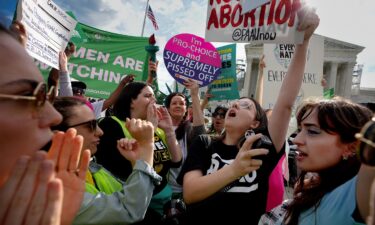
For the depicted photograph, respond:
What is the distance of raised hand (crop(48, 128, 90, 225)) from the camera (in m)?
0.99

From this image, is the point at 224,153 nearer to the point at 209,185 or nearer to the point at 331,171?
the point at 209,185

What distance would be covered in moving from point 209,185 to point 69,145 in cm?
98

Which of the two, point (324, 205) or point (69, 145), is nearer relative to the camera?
point (69, 145)

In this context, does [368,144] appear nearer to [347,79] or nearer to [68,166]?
[68,166]

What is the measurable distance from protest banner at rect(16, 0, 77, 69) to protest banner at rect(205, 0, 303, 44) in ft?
5.88

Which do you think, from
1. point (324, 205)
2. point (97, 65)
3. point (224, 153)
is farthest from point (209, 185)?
point (97, 65)

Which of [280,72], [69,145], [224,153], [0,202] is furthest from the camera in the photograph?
[280,72]

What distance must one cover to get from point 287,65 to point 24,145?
522 centimetres

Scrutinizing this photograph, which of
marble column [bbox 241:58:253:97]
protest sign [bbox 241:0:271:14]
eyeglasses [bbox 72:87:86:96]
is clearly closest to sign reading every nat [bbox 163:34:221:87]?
eyeglasses [bbox 72:87:86:96]

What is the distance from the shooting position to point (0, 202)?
75cm

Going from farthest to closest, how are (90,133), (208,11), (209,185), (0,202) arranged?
(208,11), (90,133), (209,185), (0,202)

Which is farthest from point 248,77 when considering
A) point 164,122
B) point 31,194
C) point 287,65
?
point 31,194

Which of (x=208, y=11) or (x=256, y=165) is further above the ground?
(x=208, y=11)

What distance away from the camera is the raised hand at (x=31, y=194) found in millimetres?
737
